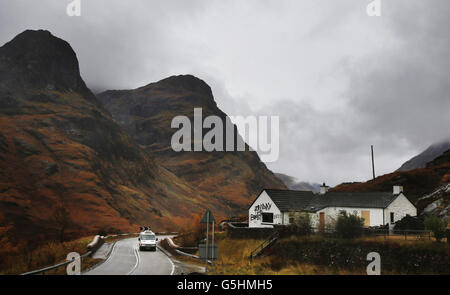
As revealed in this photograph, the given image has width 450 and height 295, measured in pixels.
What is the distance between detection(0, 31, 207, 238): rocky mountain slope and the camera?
61750mm

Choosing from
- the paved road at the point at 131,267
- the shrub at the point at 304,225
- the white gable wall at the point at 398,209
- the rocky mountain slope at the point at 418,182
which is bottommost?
the paved road at the point at 131,267

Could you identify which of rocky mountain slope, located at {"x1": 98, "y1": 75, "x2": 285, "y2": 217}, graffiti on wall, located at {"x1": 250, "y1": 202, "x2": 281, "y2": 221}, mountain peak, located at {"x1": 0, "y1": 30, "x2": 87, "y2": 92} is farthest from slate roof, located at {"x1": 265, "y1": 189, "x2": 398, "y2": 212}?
mountain peak, located at {"x1": 0, "y1": 30, "x2": 87, "y2": 92}

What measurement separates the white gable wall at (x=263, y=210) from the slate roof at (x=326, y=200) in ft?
1.87

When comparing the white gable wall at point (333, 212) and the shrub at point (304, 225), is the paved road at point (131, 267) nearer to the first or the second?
the shrub at point (304, 225)

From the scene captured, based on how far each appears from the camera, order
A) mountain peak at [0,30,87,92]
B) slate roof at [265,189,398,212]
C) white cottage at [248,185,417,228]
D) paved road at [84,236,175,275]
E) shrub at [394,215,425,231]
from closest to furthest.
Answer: paved road at [84,236,175,275]
shrub at [394,215,425,231]
white cottage at [248,185,417,228]
slate roof at [265,189,398,212]
mountain peak at [0,30,87,92]

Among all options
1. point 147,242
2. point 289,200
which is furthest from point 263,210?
point 147,242

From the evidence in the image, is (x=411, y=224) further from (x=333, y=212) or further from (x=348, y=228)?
(x=333, y=212)

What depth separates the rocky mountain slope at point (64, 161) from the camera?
61.8 metres

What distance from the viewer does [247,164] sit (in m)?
180

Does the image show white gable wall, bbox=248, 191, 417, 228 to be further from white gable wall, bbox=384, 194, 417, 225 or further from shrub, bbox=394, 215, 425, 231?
shrub, bbox=394, 215, 425, 231

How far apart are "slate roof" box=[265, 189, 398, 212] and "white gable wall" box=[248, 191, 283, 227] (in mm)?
569

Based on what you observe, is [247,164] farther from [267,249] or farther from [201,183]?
[267,249]

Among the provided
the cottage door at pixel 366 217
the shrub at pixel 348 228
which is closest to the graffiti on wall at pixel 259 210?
the cottage door at pixel 366 217
